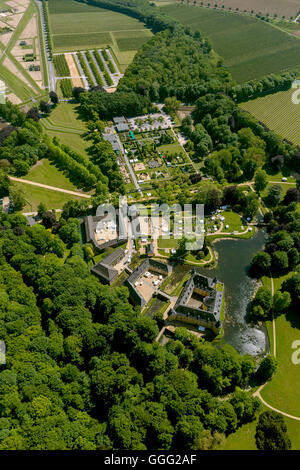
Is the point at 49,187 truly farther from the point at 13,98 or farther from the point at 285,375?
the point at 285,375

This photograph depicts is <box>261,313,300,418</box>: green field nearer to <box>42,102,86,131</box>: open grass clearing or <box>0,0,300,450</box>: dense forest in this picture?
<box>0,0,300,450</box>: dense forest

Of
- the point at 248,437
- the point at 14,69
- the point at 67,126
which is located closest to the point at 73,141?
the point at 67,126

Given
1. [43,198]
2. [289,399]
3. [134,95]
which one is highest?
[134,95]

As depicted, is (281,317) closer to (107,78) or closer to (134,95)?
(134,95)

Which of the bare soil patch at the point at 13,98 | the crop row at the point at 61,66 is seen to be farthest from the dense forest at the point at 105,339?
the crop row at the point at 61,66

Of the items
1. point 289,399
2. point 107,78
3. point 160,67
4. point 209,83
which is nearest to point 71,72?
point 107,78

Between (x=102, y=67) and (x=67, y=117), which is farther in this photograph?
(x=102, y=67)
